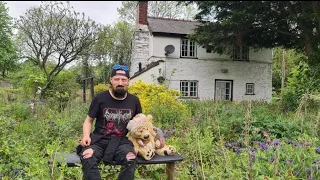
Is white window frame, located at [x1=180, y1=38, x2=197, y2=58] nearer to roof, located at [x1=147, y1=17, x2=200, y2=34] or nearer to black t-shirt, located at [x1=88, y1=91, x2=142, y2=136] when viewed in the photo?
roof, located at [x1=147, y1=17, x2=200, y2=34]

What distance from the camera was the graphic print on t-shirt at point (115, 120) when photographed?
8.86 ft

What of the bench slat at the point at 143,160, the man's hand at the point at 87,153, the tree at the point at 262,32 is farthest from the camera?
the tree at the point at 262,32

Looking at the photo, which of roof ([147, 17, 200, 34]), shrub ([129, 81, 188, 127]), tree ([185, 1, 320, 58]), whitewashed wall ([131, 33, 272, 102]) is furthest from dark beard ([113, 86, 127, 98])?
roof ([147, 17, 200, 34])

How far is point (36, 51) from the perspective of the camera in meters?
15.0

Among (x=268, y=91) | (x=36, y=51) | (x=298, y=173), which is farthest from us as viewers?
(x=268, y=91)

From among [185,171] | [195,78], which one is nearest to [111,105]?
[185,171]

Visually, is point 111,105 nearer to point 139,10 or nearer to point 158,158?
point 158,158

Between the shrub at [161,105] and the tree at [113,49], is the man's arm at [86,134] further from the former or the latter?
the tree at [113,49]

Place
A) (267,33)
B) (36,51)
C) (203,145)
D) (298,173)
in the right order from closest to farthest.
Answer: (298,173) → (203,145) → (267,33) → (36,51)

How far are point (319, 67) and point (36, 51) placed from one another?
1241 cm

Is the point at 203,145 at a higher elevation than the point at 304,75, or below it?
below

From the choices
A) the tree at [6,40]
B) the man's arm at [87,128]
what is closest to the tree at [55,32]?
the tree at [6,40]

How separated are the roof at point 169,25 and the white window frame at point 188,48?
19.7 inches

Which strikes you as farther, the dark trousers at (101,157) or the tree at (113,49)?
the tree at (113,49)
